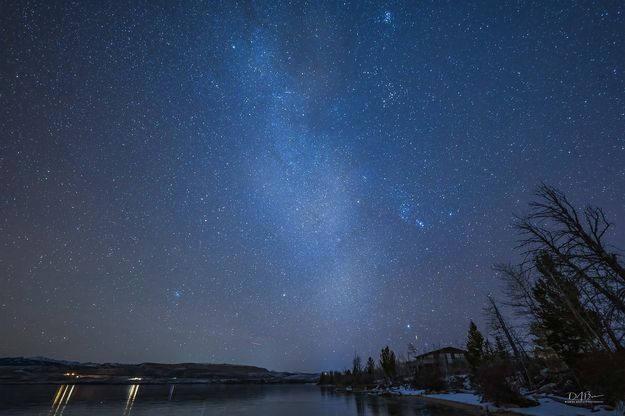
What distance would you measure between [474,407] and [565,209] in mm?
26308

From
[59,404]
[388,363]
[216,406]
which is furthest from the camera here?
[388,363]

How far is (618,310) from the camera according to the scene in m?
12.3

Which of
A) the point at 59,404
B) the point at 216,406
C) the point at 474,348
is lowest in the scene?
the point at 216,406

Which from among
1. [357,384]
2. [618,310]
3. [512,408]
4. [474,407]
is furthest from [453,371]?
[618,310]

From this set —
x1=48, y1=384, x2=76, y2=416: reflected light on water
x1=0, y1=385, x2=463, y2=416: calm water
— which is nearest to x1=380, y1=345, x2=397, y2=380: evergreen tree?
x1=0, y1=385, x2=463, y2=416: calm water

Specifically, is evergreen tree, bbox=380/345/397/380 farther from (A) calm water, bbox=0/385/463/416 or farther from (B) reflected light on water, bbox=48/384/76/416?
(B) reflected light on water, bbox=48/384/76/416

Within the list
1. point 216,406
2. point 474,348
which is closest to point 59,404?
point 216,406

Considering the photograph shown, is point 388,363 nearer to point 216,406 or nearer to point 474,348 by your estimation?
point 474,348

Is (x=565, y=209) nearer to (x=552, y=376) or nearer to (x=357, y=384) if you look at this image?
(x=552, y=376)

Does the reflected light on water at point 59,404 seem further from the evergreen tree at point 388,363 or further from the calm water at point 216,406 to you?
the evergreen tree at point 388,363

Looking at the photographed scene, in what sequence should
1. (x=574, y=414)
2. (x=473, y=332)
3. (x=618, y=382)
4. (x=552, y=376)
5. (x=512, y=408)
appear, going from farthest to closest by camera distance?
(x=473, y=332) → (x=552, y=376) → (x=512, y=408) → (x=574, y=414) → (x=618, y=382)

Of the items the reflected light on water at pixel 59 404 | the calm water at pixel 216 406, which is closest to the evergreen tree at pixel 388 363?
the calm water at pixel 216 406

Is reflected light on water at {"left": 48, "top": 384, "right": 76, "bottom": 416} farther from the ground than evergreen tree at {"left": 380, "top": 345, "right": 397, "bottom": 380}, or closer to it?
closer to it

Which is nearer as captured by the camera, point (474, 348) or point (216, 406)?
point (216, 406)
